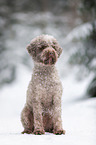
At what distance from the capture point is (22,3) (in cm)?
1578

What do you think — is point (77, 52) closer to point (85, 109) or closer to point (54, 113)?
point (85, 109)

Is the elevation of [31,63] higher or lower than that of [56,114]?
higher

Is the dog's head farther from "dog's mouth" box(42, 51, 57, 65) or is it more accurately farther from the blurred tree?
the blurred tree

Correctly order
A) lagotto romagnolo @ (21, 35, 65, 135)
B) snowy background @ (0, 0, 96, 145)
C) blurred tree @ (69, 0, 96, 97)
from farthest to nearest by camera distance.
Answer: blurred tree @ (69, 0, 96, 97), snowy background @ (0, 0, 96, 145), lagotto romagnolo @ (21, 35, 65, 135)

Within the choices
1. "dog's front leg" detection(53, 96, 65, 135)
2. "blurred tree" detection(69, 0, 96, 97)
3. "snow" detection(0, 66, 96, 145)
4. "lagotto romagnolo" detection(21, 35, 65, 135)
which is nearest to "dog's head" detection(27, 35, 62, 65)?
"lagotto romagnolo" detection(21, 35, 65, 135)

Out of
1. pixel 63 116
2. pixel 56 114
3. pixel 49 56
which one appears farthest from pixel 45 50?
pixel 63 116

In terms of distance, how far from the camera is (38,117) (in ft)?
7.90

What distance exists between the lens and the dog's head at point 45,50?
2.32 metres

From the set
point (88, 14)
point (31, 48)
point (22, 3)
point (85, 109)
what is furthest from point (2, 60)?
point (31, 48)

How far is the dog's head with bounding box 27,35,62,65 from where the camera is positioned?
2320 mm

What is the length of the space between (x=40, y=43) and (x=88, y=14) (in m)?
5.71

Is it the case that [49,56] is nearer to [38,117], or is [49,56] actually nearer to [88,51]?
[38,117]

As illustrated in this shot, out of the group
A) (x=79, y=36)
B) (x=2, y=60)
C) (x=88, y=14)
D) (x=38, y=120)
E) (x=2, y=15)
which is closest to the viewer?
(x=38, y=120)

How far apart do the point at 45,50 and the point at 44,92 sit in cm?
46
